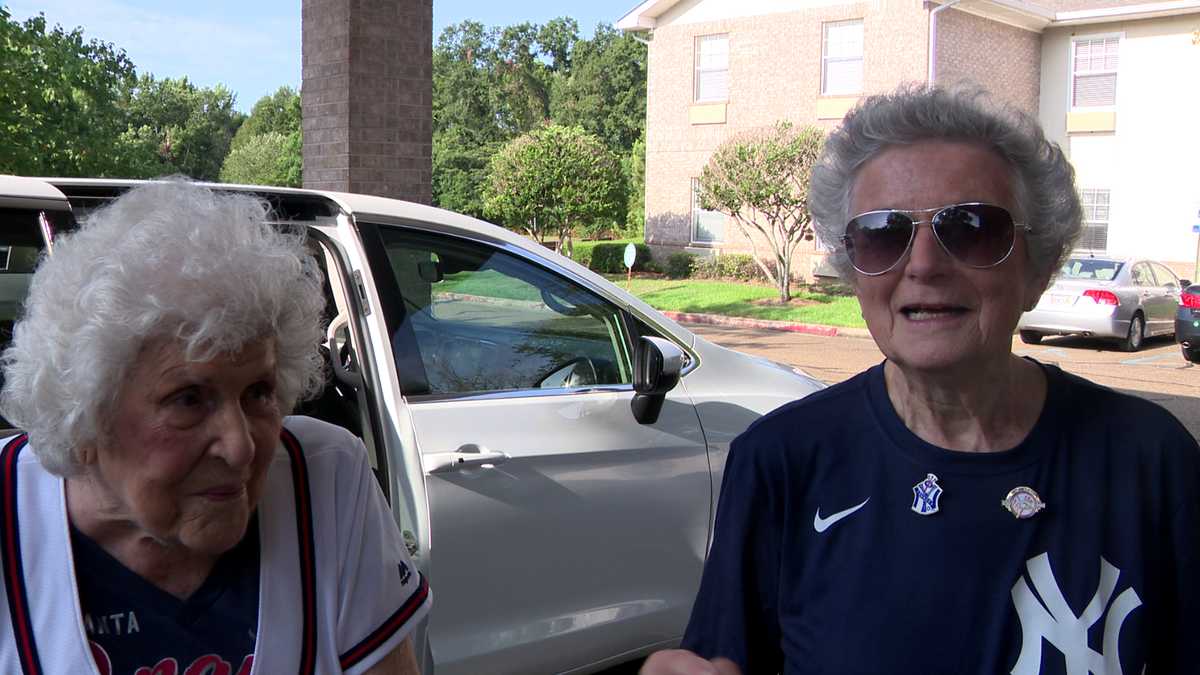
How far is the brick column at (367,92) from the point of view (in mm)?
8586

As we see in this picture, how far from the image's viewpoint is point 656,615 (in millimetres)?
4023

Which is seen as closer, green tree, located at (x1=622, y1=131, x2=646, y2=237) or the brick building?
the brick building

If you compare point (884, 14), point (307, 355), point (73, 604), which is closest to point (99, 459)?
point (73, 604)

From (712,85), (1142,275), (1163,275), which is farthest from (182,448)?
(712,85)

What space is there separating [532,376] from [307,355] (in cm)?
206

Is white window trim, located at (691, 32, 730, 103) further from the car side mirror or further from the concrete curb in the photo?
the car side mirror

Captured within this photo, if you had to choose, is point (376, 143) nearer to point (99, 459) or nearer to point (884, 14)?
point (99, 459)

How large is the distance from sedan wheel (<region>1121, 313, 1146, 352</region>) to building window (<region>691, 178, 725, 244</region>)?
38.1ft

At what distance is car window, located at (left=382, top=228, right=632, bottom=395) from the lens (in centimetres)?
376

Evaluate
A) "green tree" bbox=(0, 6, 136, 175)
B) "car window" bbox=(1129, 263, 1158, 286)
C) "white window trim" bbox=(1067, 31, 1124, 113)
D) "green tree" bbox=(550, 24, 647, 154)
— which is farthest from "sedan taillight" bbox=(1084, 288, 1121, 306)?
"green tree" bbox=(550, 24, 647, 154)

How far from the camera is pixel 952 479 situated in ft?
6.05

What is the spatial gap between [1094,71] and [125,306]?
87.6 feet

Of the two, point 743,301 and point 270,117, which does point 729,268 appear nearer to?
point 743,301

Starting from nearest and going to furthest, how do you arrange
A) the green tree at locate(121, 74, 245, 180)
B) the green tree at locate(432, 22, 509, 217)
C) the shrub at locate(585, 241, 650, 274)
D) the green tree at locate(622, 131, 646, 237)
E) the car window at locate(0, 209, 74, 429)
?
the car window at locate(0, 209, 74, 429)
the shrub at locate(585, 241, 650, 274)
the green tree at locate(622, 131, 646, 237)
the green tree at locate(432, 22, 509, 217)
the green tree at locate(121, 74, 245, 180)
